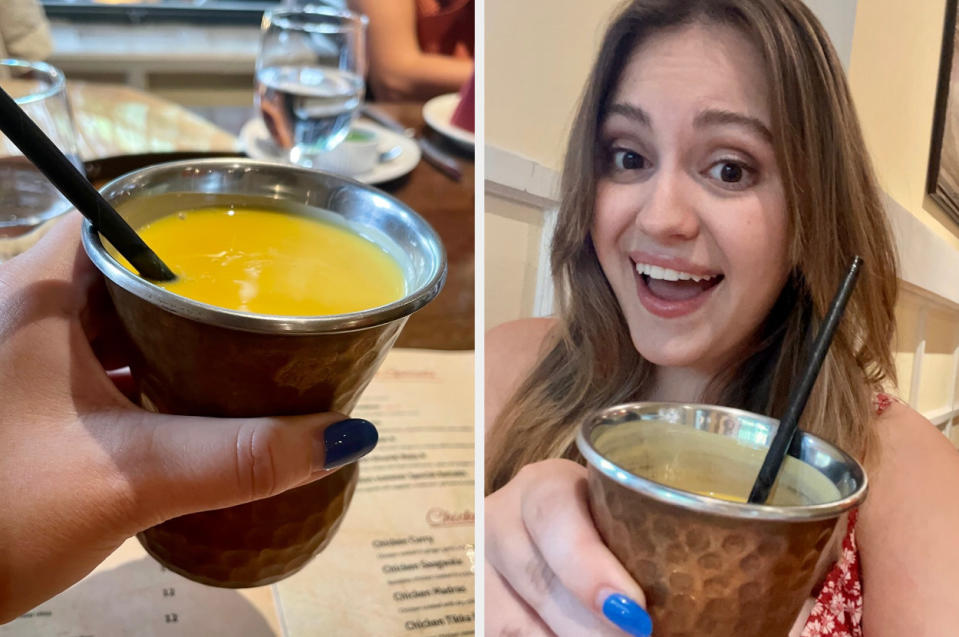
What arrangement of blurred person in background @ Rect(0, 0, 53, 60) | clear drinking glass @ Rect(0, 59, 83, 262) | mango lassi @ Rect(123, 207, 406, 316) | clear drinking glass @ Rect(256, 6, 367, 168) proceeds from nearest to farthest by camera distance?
1. mango lassi @ Rect(123, 207, 406, 316)
2. clear drinking glass @ Rect(0, 59, 83, 262)
3. clear drinking glass @ Rect(256, 6, 367, 168)
4. blurred person in background @ Rect(0, 0, 53, 60)

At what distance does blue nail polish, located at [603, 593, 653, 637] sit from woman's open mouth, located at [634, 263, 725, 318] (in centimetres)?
9

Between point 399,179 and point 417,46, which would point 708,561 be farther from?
point 417,46

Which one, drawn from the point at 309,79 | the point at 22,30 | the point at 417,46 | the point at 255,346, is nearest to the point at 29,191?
the point at 309,79

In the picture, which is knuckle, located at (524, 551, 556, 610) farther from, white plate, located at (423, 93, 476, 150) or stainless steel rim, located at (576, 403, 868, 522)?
white plate, located at (423, 93, 476, 150)

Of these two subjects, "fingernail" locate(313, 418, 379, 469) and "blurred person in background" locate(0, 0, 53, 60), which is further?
"blurred person in background" locate(0, 0, 53, 60)

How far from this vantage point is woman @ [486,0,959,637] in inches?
10.0

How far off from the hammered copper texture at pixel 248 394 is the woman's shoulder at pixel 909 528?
169mm

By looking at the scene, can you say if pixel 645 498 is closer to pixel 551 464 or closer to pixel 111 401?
pixel 551 464

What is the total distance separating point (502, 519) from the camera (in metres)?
0.31

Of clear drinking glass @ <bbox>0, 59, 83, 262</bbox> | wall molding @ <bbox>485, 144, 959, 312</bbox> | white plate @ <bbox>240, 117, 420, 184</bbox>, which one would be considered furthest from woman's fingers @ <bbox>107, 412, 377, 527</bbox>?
white plate @ <bbox>240, 117, 420, 184</bbox>

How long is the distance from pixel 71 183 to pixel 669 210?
0.68ft

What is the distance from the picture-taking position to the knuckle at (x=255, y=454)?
1.00 ft

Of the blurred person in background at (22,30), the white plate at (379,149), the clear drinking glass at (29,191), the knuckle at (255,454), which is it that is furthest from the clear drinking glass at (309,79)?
the knuckle at (255,454)

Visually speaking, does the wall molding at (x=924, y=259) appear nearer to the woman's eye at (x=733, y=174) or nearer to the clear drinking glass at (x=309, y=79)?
the woman's eye at (x=733, y=174)
